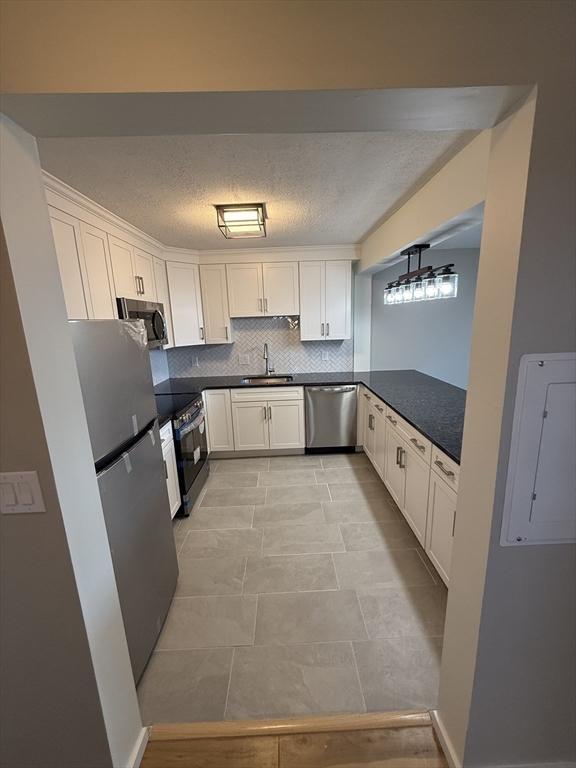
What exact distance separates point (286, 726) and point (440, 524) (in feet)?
4.05

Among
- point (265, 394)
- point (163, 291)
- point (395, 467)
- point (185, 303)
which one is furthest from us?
point (265, 394)

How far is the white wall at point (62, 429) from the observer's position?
760 millimetres

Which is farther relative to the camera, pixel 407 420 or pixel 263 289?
pixel 263 289

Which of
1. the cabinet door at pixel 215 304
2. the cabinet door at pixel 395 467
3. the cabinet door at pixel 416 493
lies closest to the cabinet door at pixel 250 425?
the cabinet door at pixel 215 304

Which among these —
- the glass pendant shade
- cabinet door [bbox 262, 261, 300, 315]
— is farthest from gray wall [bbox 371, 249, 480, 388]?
the glass pendant shade

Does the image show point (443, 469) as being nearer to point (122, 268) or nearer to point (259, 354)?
point (122, 268)

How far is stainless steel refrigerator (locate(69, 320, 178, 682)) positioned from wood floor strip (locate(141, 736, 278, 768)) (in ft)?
1.15

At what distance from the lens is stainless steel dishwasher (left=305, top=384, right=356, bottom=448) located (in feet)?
12.1

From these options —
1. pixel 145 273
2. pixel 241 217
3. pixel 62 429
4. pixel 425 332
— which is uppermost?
pixel 241 217

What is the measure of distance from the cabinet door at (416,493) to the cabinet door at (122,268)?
99.0 inches

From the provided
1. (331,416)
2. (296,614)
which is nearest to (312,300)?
(331,416)

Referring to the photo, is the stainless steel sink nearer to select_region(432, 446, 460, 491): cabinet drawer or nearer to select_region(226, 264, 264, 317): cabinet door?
select_region(226, 264, 264, 317): cabinet door

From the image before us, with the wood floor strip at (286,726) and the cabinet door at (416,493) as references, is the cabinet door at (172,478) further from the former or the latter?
the cabinet door at (416,493)

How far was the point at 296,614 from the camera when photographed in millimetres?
1805
